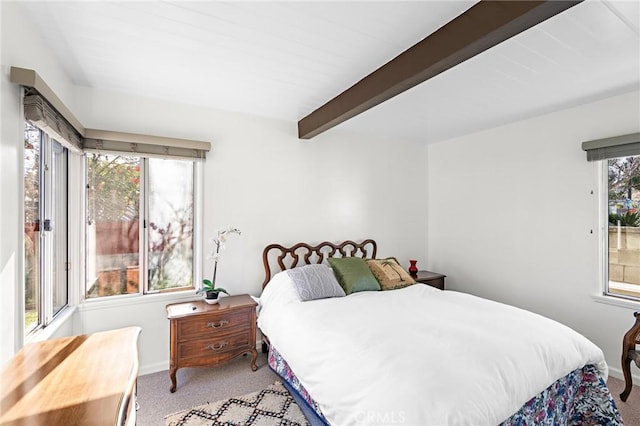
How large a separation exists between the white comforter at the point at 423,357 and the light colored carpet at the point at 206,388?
0.50 meters

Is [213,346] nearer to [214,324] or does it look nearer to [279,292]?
[214,324]

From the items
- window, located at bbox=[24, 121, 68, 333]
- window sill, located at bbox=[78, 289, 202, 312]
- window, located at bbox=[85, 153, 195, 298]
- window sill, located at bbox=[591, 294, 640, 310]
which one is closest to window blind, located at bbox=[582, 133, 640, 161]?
window sill, located at bbox=[591, 294, 640, 310]

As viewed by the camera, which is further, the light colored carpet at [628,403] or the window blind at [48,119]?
the light colored carpet at [628,403]

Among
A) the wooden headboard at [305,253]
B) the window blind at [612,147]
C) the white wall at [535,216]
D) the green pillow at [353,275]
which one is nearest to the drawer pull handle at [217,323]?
the wooden headboard at [305,253]

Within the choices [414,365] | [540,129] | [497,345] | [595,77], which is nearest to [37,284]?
[414,365]

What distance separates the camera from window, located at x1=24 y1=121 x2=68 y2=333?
1843 millimetres

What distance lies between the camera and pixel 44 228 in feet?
6.77

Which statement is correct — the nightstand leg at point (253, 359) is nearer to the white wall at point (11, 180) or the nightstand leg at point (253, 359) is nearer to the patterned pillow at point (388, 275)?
the patterned pillow at point (388, 275)

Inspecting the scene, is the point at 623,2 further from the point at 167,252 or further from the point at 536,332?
the point at 167,252

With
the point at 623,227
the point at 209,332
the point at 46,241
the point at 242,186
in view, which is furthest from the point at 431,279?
the point at 46,241

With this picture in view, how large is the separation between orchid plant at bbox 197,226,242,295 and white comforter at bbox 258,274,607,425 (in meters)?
0.71

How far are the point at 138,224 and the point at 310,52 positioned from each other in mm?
2143

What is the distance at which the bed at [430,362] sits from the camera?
1399mm

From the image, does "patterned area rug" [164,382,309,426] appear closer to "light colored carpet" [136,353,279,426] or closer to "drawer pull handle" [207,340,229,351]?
"light colored carpet" [136,353,279,426]
